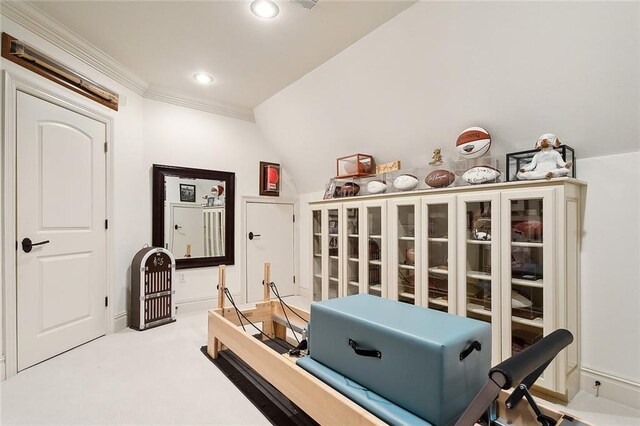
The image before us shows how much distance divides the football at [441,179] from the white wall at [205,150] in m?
2.63

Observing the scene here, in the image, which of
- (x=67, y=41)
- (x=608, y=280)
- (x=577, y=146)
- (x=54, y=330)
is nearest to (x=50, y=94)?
(x=67, y=41)

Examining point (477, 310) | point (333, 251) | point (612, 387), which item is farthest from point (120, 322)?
point (612, 387)

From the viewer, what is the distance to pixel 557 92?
211 cm

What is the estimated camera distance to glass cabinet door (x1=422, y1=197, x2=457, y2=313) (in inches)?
105

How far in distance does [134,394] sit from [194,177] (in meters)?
2.56

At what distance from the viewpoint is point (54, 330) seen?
263 centimetres

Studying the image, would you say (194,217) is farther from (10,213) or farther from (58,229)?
(10,213)

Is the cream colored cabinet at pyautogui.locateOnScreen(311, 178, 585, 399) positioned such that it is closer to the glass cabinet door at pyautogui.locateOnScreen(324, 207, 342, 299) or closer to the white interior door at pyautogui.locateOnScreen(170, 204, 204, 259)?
the glass cabinet door at pyautogui.locateOnScreen(324, 207, 342, 299)

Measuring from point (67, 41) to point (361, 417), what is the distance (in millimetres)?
3532

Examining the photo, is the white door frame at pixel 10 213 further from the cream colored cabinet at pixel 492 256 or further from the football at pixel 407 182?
the football at pixel 407 182

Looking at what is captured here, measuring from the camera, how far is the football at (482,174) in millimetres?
2422

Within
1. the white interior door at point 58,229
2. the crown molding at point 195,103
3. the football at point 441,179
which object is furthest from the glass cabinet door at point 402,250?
the white interior door at point 58,229

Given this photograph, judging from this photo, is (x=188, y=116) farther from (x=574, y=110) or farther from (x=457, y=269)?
(x=574, y=110)

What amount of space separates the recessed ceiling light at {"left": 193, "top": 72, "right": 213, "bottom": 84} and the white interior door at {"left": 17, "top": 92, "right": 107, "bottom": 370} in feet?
3.51
